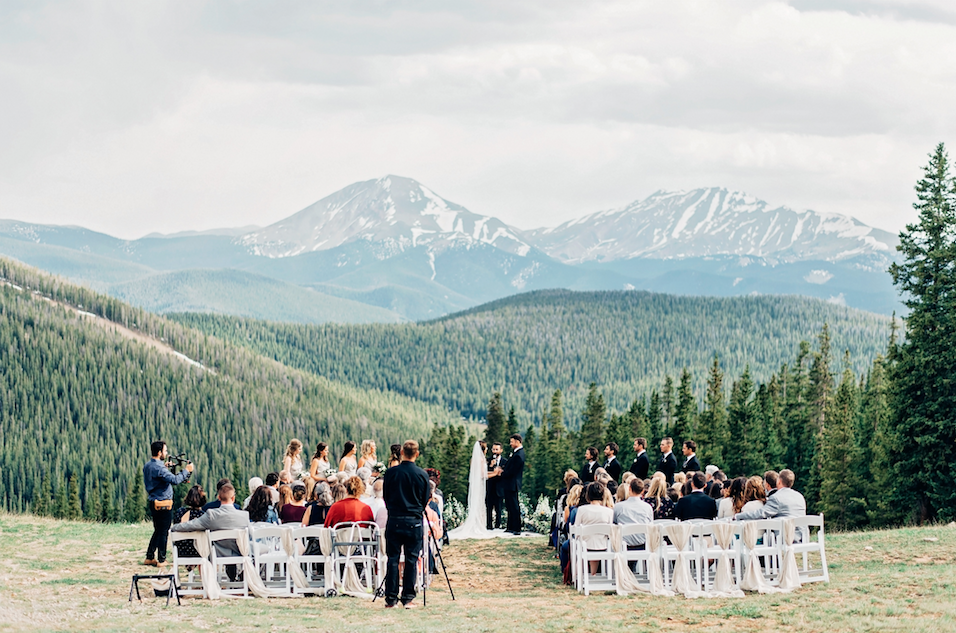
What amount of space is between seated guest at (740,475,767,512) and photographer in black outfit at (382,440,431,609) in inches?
226

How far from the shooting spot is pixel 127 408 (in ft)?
531

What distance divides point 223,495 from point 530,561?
7.59 metres

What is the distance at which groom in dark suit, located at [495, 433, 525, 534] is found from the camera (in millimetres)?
22828

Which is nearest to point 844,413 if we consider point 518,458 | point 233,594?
point 518,458

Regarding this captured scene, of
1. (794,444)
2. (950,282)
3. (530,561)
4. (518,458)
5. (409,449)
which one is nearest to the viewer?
(409,449)

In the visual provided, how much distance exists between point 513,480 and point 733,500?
761 cm

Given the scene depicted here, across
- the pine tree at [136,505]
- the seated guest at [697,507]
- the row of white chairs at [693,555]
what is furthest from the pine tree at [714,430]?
the pine tree at [136,505]

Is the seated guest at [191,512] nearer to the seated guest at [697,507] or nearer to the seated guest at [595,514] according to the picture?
the seated guest at [595,514]

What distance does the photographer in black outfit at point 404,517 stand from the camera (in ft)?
47.1

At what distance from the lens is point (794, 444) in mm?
68312

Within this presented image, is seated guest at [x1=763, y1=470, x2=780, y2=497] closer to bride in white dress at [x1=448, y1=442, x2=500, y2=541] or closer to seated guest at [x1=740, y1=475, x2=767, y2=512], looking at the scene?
seated guest at [x1=740, y1=475, x2=767, y2=512]

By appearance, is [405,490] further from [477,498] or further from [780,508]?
[477,498]

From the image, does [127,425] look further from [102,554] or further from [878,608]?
[878,608]

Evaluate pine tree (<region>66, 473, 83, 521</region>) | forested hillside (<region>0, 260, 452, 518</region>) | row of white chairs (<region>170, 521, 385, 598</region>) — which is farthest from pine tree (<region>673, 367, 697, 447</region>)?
forested hillside (<region>0, 260, 452, 518</region>)
